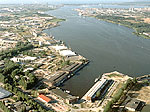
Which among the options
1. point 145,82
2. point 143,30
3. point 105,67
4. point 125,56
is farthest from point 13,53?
point 143,30

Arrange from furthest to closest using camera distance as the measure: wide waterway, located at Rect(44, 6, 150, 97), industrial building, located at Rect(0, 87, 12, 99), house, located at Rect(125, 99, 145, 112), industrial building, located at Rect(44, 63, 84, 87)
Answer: wide waterway, located at Rect(44, 6, 150, 97), industrial building, located at Rect(44, 63, 84, 87), industrial building, located at Rect(0, 87, 12, 99), house, located at Rect(125, 99, 145, 112)

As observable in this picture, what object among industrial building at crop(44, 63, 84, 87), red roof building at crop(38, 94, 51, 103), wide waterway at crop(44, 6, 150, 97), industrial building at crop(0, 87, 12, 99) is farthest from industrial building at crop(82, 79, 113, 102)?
industrial building at crop(0, 87, 12, 99)

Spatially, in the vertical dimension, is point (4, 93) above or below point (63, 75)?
below

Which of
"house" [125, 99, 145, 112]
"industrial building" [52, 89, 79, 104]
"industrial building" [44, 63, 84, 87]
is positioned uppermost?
"industrial building" [44, 63, 84, 87]

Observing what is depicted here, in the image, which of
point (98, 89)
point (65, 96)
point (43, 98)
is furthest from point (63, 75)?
point (43, 98)

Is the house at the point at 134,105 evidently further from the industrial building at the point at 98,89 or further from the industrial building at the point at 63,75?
the industrial building at the point at 63,75

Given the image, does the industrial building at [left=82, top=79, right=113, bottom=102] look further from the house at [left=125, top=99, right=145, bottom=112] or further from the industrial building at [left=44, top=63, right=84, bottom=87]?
the industrial building at [left=44, top=63, right=84, bottom=87]

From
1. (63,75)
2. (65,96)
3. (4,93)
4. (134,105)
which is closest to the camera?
(134,105)

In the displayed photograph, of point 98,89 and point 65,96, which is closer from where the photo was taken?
point 65,96

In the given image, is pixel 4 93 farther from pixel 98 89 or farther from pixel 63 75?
pixel 98 89
